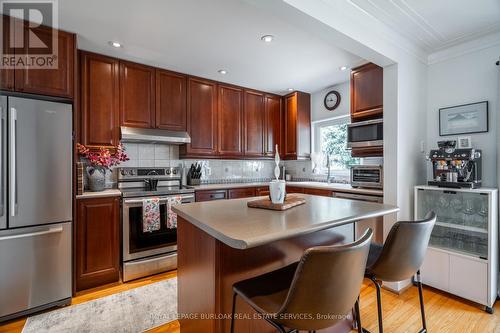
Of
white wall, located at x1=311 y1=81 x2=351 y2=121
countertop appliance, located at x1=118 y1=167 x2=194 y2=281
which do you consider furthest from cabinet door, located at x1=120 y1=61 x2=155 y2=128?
white wall, located at x1=311 y1=81 x2=351 y2=121

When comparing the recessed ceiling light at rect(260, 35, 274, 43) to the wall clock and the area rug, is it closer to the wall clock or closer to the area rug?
the wall clock

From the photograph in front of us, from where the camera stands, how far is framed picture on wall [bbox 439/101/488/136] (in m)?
2.35

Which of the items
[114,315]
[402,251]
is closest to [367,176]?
[402,251]

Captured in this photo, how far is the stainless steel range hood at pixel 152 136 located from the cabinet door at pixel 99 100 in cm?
12

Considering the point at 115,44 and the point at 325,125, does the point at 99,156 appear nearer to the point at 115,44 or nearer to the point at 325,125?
the point at 115,44

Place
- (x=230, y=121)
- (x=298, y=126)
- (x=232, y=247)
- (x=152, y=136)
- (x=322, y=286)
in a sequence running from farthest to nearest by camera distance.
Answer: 1. (x=298, y=126)
2. (x=230, y=121)
3. (x=152, y=136)
4. (x=232, y=247)
5. (x=322, y=286)

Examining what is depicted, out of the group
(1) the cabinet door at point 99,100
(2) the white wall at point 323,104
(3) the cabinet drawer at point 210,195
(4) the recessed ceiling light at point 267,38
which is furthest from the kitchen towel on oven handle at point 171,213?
(2) the white wall at point 323,104

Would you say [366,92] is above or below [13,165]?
above

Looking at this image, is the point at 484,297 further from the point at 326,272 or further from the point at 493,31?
the point at 493,31

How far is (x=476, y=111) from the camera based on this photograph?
94.0 inches

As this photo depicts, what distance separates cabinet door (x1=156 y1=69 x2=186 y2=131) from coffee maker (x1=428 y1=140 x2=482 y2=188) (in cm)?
292

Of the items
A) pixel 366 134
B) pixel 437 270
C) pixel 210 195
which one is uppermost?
pixel 366 134

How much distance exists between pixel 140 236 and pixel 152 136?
3.80 ft

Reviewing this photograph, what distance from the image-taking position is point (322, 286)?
0.87 metres
